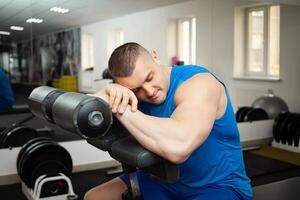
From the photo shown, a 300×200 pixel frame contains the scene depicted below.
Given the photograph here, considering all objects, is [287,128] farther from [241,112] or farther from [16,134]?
[16,134]

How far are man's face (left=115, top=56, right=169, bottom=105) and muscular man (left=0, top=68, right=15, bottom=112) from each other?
2.39 metres

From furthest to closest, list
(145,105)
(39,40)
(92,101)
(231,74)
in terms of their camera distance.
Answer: (231,74), (39,40), (145,105), (92,101)

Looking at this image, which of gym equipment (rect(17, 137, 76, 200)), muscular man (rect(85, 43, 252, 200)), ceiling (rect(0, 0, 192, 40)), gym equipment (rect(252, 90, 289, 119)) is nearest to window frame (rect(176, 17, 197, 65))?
ceiling (rect(0, 0, 192, 40))

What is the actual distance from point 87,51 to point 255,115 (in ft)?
7.54

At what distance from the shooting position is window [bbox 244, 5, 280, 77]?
14.6 feet

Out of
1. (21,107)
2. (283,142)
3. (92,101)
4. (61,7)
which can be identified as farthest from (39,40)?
(283,142)

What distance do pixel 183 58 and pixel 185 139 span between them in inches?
118

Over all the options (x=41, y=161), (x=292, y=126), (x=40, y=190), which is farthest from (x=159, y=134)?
(x=292, y=126)

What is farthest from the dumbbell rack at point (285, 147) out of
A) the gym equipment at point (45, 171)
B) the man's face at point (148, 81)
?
the man's face at point (148, 81)

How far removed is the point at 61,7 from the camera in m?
3.28

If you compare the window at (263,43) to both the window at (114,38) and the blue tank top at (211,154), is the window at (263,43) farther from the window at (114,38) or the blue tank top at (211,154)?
the blue tank top at (211,154)

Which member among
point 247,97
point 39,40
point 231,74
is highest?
point 39,40

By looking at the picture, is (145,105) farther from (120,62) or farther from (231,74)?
(231,74)

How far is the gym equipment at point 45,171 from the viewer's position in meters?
2.71
